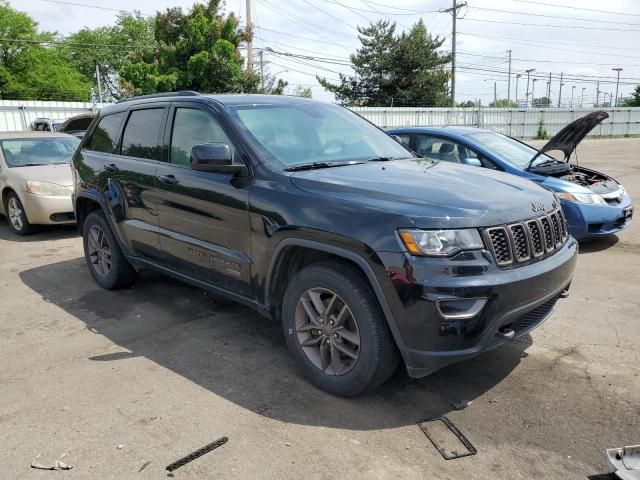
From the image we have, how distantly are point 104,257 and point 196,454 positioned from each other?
10.9 ft

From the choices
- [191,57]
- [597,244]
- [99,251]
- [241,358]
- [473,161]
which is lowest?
[597,244]

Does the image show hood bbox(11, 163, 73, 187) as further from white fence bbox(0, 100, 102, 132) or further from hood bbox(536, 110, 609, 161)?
white fence bbox(0, 100, 102, 132)

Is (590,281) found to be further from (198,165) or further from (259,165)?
(198,165)

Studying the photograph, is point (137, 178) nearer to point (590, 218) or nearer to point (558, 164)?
point (590, 218)

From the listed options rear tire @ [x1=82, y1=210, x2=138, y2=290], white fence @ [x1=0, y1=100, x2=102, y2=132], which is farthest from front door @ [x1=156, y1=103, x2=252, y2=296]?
white fence @ [x1=0, y1=100, x2=102, y2=132]

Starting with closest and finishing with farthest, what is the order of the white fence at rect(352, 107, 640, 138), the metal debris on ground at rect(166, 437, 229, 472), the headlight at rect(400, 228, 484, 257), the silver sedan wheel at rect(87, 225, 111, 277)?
the metal debris on ground at rect(166, 437, 229, 472) → the headlight at rect(400, 228, 484, 257) → the silver sedan wheel at rect(87, 225, 111, 277) → the white fence at rect(352, 107, 640, 138)

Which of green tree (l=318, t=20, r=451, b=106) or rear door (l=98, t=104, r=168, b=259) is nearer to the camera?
rear door (l=98, t=104, r=168, b=259)

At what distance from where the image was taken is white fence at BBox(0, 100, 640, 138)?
23.9 meters

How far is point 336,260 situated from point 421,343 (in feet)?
2.32

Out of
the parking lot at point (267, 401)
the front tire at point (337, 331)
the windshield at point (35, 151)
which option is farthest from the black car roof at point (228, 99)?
the windshield at point (35, 151)

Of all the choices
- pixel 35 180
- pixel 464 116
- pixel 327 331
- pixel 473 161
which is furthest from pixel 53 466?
pixel 464 116

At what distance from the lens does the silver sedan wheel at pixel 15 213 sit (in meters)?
8.41

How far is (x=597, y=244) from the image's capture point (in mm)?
7094

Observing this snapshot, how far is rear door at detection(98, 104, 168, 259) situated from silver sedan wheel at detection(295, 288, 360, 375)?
180cm
